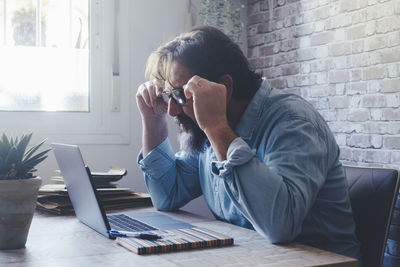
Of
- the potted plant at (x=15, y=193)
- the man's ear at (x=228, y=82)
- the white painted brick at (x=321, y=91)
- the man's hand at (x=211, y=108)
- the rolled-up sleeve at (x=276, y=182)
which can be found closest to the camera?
the potted plant at (x=15, y=193)

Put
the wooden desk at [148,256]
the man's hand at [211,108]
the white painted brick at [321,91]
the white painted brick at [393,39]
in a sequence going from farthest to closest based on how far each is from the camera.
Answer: the white painted brick at [321,91], the white painted brick at [393,39], the man's hand at [211,108], the wooden desk at [148,256]

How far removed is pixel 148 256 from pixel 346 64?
1.74 metres

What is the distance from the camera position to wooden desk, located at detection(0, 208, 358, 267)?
111 cm

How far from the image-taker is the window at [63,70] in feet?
9.41

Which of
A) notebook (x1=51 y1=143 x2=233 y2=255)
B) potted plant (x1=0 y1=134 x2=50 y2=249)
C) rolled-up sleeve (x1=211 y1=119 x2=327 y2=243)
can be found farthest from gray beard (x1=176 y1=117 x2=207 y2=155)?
potted plant (x1=0 y1=134 x2=50 y2=249)

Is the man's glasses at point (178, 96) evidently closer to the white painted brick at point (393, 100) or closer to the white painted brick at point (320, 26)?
the white painted brick at point (393, 100)

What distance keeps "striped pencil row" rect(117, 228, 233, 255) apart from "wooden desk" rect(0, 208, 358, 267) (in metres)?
0.02

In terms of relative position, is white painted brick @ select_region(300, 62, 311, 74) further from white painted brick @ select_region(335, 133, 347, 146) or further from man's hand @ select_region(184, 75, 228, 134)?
man's hand @ select_region(184, 75, 228, 134)

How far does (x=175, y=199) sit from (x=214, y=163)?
543 mm

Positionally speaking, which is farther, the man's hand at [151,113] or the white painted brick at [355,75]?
the white painted brick at [355,75]

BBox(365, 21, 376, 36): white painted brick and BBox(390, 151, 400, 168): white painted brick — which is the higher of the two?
BBox(365, 21, 376, 36): white painted brick

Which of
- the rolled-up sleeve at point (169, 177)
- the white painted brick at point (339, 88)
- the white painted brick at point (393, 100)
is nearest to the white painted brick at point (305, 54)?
the white painted brick at point (339, 88)

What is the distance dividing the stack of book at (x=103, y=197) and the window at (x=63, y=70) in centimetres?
86

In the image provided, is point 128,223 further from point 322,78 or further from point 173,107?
point 322,78
